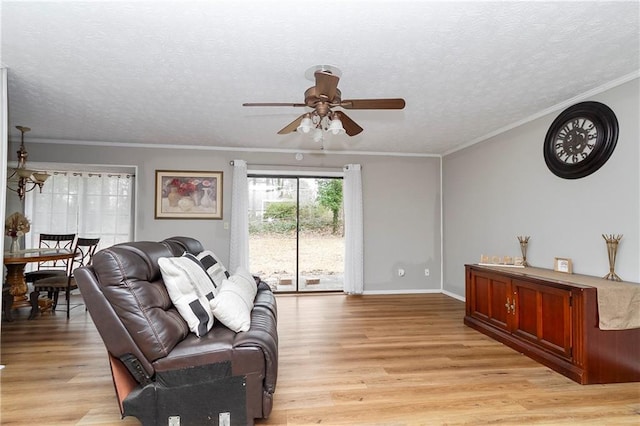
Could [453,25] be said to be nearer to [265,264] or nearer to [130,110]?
[130,110]

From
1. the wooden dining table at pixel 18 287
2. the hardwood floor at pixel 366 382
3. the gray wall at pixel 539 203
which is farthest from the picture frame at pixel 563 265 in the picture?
the wooden dining table at pixel 18 287

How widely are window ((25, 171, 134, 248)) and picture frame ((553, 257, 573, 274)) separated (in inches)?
236

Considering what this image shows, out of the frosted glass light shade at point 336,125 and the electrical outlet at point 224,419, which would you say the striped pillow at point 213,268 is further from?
the frosted glass light shade at point 336,125

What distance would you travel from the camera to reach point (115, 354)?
1.82 metres

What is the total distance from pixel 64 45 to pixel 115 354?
7.16 ft

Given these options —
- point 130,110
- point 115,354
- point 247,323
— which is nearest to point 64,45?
point 130,110

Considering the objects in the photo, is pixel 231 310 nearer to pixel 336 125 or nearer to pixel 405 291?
pixel 336 125

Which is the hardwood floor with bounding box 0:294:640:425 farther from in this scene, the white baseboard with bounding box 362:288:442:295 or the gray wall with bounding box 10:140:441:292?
the gray wall with bounding box 10:140:441:292

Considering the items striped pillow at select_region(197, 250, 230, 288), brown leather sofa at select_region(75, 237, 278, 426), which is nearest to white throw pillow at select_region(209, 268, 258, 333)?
brown leather sofa at select_region(75, 237, 278, 426)

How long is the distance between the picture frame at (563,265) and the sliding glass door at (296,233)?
10.5 feet

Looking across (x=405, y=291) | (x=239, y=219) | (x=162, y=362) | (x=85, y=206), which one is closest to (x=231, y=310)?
(x=162, y=362)

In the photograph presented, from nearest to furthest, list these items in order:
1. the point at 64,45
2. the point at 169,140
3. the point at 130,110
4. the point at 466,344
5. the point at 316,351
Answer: the point at 64,45 < the point at 316,351 < the point at 466,344 < the point at 130,110 < the point at 169,140

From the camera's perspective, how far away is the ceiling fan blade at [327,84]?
2129 millimetres

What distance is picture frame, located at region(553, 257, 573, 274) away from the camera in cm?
331
